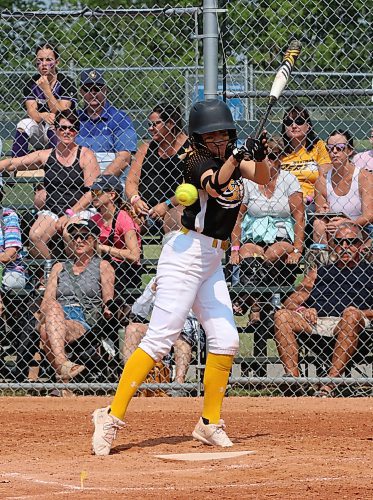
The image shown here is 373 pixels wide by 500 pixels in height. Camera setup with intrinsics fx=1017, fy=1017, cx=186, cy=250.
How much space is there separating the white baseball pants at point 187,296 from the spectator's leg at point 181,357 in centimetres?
216

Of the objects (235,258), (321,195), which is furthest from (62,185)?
(321,195)

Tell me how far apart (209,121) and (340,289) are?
281 cm

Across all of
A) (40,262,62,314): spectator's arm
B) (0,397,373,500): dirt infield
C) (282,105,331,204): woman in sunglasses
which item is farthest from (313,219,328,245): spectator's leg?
(40,262,62,314): spectator's arm

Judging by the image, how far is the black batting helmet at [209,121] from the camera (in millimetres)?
5285

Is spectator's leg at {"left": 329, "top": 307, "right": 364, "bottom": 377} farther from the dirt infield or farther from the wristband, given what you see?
the wristband

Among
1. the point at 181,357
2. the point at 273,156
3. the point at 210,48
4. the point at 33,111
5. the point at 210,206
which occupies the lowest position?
the point at 181,357

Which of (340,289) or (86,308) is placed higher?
(340,289)

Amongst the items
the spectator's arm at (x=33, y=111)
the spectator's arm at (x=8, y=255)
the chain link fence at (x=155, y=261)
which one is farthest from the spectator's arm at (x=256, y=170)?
the spectator's arm at (x=33, y=111)

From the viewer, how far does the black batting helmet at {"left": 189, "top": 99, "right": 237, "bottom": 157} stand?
5.29m

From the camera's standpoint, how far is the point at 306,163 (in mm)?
8352

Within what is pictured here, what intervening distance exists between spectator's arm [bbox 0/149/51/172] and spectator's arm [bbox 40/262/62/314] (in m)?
0.99

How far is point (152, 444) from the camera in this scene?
5.66m

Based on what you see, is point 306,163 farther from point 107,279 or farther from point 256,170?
point 256,170

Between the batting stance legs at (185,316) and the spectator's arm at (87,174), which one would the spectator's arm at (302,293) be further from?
the batting stance legs at (185,316)
